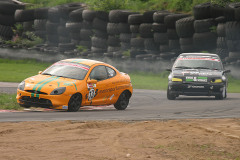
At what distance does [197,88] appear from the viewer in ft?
60.6

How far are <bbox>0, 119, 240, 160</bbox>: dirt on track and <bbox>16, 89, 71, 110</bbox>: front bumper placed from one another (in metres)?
2.09

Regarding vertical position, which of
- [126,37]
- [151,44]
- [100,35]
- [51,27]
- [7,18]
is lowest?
[151,44]

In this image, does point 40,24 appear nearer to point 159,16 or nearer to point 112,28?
point 112,28

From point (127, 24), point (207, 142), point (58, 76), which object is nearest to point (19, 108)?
point (58, 76)

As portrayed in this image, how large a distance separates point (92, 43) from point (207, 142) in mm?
23568

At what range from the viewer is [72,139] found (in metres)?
9.05

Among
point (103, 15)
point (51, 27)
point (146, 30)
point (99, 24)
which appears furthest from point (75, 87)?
point (51, 27)

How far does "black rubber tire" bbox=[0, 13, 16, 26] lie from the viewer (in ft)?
→ 117

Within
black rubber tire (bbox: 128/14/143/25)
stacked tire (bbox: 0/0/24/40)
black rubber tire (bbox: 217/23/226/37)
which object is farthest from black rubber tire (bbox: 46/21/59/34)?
black rubber tire (bbox: 217/23/226/37)

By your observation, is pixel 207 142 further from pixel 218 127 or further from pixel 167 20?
pixel 167 20

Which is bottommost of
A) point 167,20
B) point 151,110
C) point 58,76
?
point 151,110

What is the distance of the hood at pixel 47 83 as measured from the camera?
13.4 meters

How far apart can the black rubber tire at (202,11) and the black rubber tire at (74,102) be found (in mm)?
13264

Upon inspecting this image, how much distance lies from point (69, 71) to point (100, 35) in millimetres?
17659
